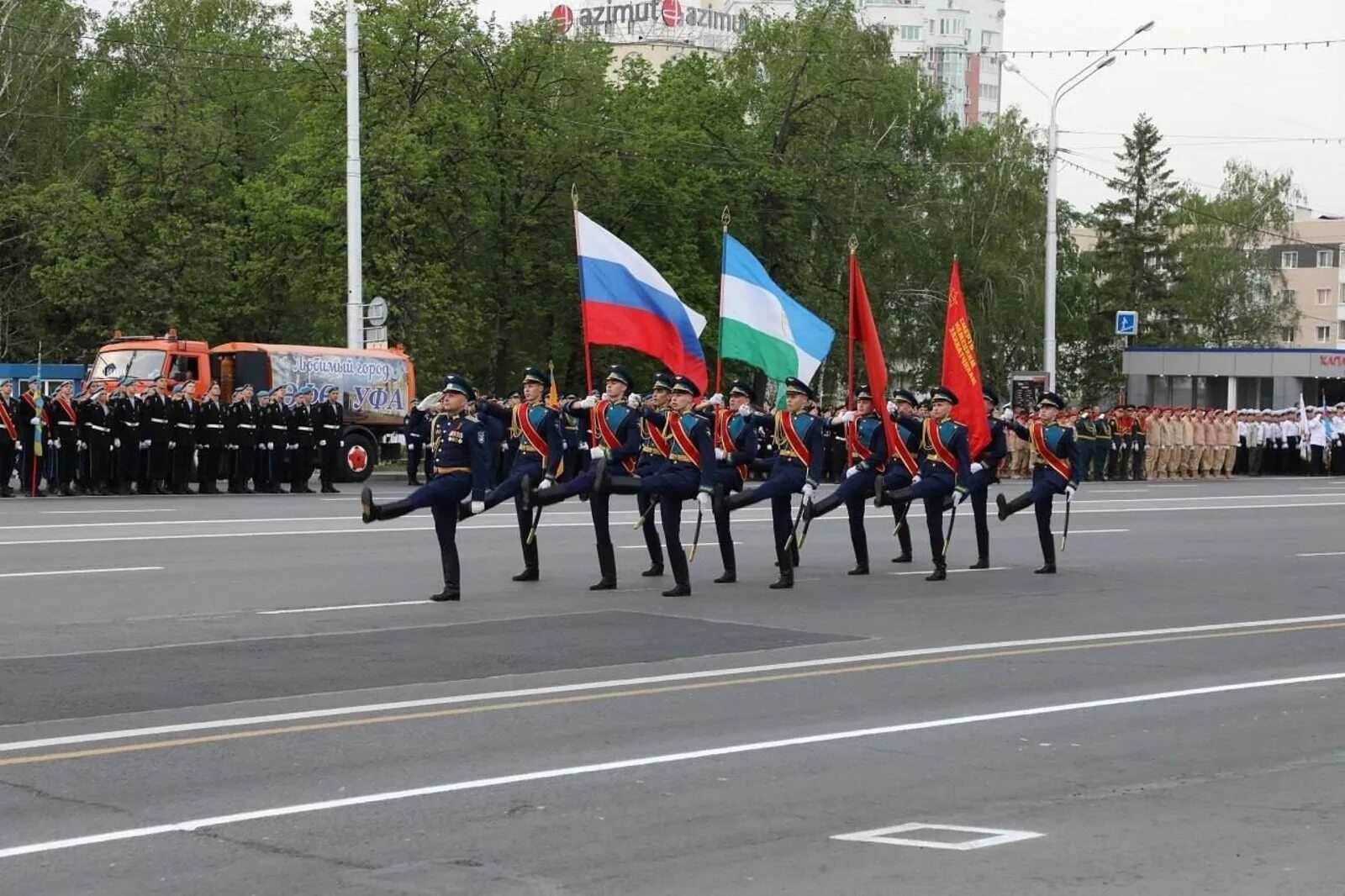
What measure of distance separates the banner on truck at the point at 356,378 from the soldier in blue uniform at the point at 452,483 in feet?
67.1

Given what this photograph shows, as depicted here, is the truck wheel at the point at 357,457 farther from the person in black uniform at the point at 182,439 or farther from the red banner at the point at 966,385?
the red banner at the point at 966,385

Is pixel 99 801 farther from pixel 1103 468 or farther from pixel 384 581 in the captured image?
pixel 1103 468

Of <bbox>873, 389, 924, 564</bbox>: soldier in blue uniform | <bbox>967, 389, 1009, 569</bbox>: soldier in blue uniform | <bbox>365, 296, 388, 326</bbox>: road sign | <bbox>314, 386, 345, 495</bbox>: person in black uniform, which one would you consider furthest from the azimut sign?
<bbox>873, 389, 924, 564</bbox>: soldier in blue uniform

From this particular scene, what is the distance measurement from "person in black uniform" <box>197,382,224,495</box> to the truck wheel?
515 cm

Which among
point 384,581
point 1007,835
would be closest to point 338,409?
point 384,581

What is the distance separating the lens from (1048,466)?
19.1m

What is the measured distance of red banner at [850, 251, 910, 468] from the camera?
60.8 ft

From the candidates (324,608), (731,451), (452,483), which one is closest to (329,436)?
(731,451)

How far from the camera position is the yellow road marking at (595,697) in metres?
8.80

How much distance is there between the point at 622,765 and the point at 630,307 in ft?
34.7

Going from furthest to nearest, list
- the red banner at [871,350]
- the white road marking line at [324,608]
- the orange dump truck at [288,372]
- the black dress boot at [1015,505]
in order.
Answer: the orange dump truck at [288,372] < the black dress boot at [1015,505] < the red banner at [871,350] < the white road marking line at [324,608]

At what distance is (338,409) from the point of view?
32938 millimetres

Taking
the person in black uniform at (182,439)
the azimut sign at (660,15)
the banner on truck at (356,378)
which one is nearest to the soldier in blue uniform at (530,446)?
the person in black uniform at (182,439)

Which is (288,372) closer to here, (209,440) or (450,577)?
(209,440)
